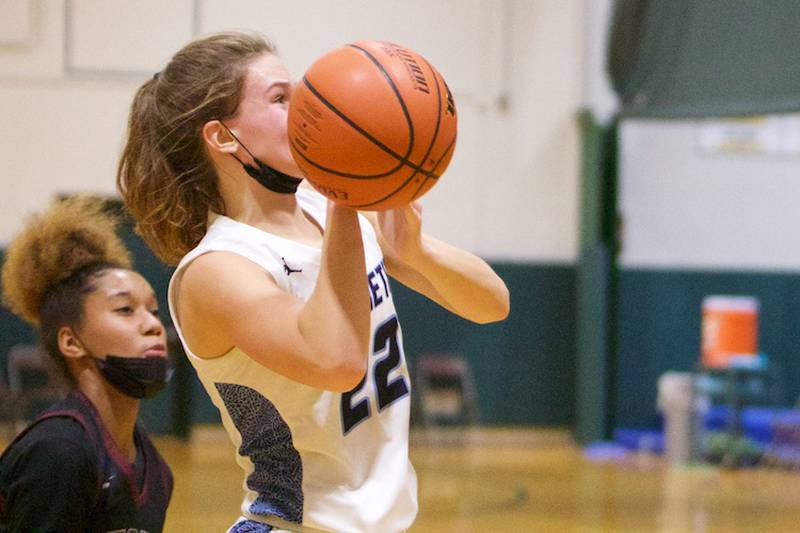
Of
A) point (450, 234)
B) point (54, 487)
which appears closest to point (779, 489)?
point (450, 234)

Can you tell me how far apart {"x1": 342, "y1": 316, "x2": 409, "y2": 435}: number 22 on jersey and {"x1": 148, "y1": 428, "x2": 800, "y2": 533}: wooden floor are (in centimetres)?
427

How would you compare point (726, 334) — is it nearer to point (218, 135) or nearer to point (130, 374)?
point (130, 374)

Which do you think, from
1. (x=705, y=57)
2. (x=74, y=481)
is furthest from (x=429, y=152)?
(x=705, y=57)

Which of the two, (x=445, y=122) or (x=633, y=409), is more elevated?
(x=445, y=122)

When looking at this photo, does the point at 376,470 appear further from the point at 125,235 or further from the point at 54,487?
the point at 125,235

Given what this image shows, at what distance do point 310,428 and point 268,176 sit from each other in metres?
0.49

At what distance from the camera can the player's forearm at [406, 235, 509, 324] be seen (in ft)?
7.21

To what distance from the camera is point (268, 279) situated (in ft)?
6.57

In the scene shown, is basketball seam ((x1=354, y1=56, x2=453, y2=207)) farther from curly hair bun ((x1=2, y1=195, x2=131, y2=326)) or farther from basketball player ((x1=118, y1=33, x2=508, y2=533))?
curly hair bun ((x1=2, y1=195, x2=131, y2=326))

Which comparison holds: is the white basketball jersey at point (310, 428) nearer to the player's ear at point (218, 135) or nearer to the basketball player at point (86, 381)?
the player's ear at point (218, 135)

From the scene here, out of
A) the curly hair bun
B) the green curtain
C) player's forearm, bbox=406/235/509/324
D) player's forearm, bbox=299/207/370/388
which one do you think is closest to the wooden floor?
the green curtain

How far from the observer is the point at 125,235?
1005 cm

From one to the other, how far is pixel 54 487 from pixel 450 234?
28.9 feet

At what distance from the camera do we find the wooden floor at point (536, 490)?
22.2 ft
